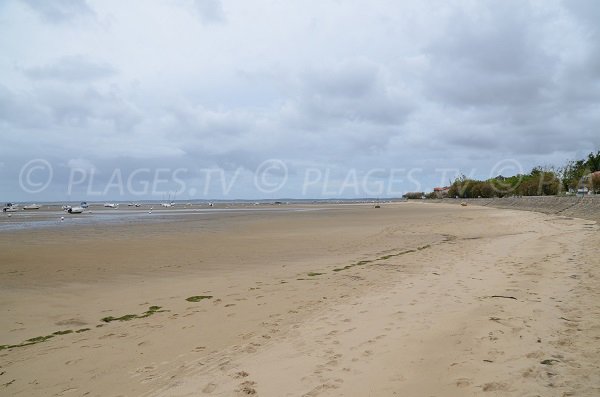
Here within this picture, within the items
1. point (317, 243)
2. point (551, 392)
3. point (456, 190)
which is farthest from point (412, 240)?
point (456, 190)

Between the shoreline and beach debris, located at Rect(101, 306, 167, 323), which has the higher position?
the shoreline

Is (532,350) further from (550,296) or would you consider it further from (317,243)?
(317,243)

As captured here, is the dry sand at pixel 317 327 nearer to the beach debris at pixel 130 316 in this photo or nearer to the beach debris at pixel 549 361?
the beach debris at pixel 549 361

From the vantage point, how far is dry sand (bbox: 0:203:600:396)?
4484 millimetres

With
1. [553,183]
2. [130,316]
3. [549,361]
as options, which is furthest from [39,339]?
[553,183]

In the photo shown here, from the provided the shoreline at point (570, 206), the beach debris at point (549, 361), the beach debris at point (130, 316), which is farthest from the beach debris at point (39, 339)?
the shoreline at point (570, 206)

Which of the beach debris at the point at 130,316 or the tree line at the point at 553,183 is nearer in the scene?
the beach debris at the point at 130,316

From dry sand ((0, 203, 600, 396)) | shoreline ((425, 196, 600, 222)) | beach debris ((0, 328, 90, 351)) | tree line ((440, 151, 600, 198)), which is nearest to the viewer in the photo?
dry sand ((0, 203, 600, 396))

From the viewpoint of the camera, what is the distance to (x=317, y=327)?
653 centimetres

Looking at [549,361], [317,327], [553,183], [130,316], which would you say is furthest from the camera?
[553,183]

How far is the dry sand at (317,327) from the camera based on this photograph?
14.7 ft

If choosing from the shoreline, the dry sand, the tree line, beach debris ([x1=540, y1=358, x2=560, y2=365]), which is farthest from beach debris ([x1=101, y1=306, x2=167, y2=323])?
the tree line

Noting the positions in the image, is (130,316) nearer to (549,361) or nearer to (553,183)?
(549,361)

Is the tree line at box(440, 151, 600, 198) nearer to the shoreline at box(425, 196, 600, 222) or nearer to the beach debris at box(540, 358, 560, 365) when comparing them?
the shoreline at box(425, 196, 600, 222)
